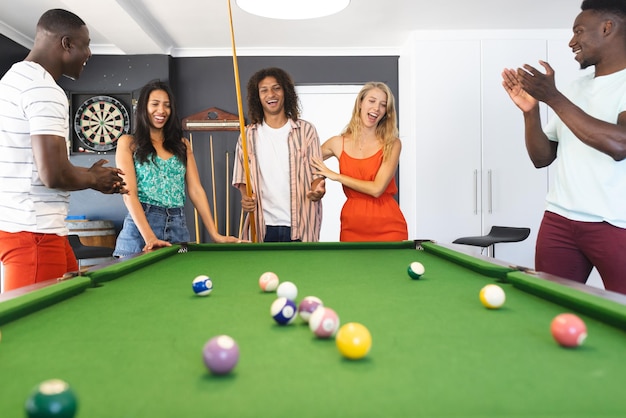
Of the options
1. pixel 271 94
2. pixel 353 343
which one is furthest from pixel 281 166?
pixel 353 343

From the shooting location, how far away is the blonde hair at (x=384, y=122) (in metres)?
2.72

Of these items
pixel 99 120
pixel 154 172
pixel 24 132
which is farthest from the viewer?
pixel 99 120

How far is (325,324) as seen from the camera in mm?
886

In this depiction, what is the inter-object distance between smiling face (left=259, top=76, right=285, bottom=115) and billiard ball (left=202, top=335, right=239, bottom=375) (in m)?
2.17

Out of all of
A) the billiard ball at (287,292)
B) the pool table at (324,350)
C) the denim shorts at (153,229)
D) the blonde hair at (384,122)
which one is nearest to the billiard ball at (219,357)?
the pool table at (324,350)

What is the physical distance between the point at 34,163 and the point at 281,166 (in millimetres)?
1313

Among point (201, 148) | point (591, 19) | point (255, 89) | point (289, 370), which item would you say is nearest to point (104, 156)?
point (201, 148)

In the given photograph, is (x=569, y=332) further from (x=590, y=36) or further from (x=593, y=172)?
(x=590, y=36)

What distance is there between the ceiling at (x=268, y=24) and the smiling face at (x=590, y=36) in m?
2.17

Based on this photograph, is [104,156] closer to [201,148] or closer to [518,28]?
[201,148]

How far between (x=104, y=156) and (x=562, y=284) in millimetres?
4730

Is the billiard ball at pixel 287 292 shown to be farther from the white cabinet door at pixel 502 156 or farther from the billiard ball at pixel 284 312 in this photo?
the white cabinet door at pixel 502 156

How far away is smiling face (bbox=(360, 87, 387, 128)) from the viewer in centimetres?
270

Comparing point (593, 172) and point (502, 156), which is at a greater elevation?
point (502, 156)
